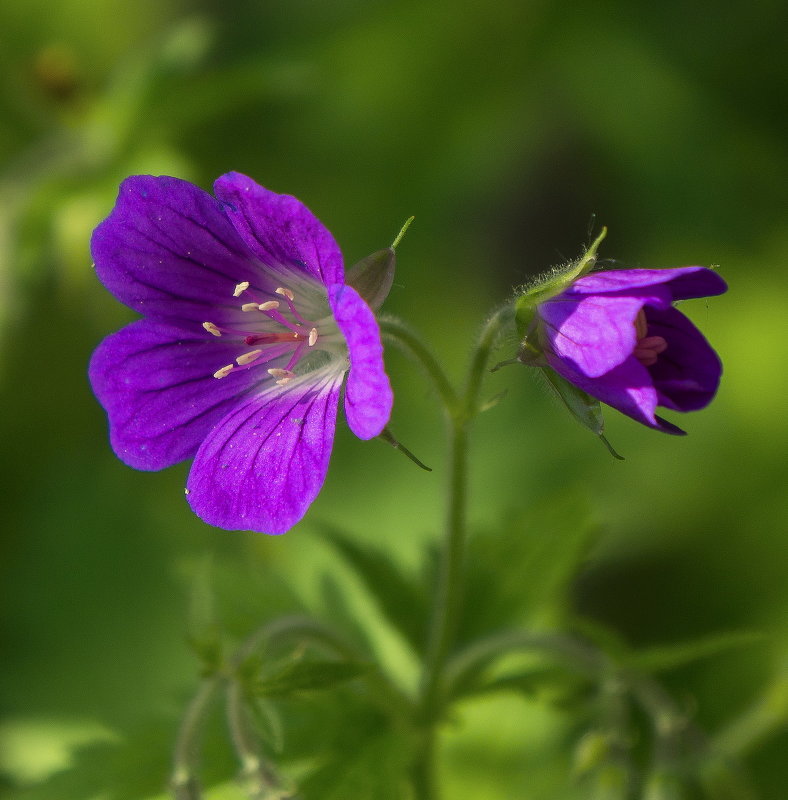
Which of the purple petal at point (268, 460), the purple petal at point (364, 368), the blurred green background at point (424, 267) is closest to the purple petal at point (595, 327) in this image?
the purple petal at point (364, 368)

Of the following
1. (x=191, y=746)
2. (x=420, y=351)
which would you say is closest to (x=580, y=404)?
(x=420, y=351)

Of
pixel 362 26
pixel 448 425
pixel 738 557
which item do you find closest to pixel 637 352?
pixel 448 425

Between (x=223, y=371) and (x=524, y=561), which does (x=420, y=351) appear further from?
(x=524, y=561)

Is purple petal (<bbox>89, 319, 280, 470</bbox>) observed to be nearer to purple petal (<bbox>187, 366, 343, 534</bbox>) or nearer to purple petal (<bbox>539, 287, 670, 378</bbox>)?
purple petal (<bbox>187, 366, 343, 534</bbox>)

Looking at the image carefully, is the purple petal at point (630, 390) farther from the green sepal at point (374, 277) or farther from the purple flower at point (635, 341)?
the green sepal at point (374, 277)

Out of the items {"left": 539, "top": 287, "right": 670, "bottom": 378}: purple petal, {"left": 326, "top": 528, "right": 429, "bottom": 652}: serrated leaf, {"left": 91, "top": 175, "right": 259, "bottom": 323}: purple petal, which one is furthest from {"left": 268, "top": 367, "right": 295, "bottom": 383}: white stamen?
{"left": 539, "top": 287, "right": 670, "bottom": 378}: purple petal
